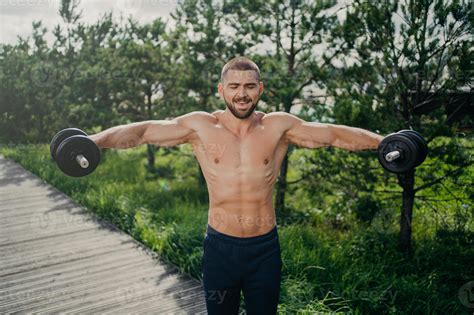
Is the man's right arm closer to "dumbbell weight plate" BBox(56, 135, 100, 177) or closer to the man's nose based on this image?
"dumbbell weight plate" BBox(56, 135, 100, 177)

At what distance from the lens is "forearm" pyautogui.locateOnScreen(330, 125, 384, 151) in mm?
2346

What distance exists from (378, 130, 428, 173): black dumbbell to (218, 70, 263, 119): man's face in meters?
0.84

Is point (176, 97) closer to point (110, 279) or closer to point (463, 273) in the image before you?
point (110, 279)

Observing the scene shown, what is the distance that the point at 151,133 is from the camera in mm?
2441

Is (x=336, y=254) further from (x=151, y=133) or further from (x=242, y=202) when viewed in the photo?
(x=151, y=133)

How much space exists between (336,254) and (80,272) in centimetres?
339

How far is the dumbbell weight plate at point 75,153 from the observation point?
1.97 meters

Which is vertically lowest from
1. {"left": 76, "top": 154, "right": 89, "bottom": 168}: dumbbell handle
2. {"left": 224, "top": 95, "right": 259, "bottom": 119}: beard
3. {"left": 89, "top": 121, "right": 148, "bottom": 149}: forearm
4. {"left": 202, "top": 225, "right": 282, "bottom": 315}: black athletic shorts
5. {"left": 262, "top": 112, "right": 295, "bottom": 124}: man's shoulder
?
{"left": 202, "top": 225, "right": 282, "bottom": 315}: black athletic shorts

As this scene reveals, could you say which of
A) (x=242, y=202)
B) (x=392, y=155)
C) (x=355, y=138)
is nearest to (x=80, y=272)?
(x=242, y=202)

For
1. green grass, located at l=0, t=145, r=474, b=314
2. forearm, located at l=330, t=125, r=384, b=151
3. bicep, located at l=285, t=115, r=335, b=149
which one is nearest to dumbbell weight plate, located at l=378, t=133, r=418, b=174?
forearm, located at l=330, t=125, r=384, b=151

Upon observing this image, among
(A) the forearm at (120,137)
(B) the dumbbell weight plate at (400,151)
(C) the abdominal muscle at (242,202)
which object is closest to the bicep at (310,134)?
(C) the abdominal muscle at (242,202)

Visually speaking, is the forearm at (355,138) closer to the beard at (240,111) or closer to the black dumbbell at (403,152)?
the black dumbbell at (403,152)

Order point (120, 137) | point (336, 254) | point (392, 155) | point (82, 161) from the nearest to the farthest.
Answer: point (82, 161), point (392, 155), point (120, 137), point (336, 254)

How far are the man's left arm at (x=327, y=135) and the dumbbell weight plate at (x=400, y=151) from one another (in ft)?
0.59
